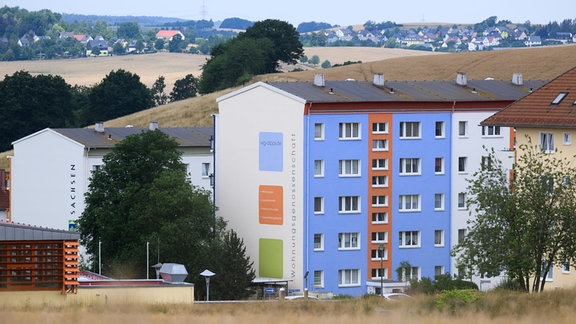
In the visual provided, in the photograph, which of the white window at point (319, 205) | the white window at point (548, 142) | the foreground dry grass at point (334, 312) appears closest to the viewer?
the foreground dry grass at point (334, 312)

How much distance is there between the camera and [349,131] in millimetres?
83000

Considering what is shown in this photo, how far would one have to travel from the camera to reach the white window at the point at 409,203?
84.5 m

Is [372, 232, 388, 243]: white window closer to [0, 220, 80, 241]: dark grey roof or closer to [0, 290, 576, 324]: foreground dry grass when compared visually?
[0, 220, 80, 241]: dark grey roof

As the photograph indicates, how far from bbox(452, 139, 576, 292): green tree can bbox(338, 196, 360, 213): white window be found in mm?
27359

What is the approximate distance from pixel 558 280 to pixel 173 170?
26.8 metres

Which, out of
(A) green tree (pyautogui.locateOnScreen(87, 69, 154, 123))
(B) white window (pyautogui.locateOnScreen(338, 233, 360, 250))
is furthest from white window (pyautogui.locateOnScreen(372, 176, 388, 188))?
(A) green tree (pyautogui.locateOnScreen(87, 69, 154, 123))

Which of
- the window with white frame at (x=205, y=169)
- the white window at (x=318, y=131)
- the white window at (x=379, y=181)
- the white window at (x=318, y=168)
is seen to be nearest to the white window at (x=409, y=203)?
the white window at (x=379, y=181)

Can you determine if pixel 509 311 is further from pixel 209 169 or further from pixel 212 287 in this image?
pixel 209 169

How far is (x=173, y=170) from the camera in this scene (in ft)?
270

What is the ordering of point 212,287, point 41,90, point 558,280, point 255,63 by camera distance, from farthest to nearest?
point 255,63, point 41,90, point 212,287, point 558,280

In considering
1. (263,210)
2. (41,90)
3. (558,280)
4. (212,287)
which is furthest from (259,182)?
(41,90)

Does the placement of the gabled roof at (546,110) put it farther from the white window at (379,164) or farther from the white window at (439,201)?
the white window at (439,201)

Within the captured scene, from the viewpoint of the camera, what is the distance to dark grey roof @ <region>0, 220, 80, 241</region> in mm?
47656

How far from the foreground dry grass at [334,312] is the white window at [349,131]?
4311 cm
